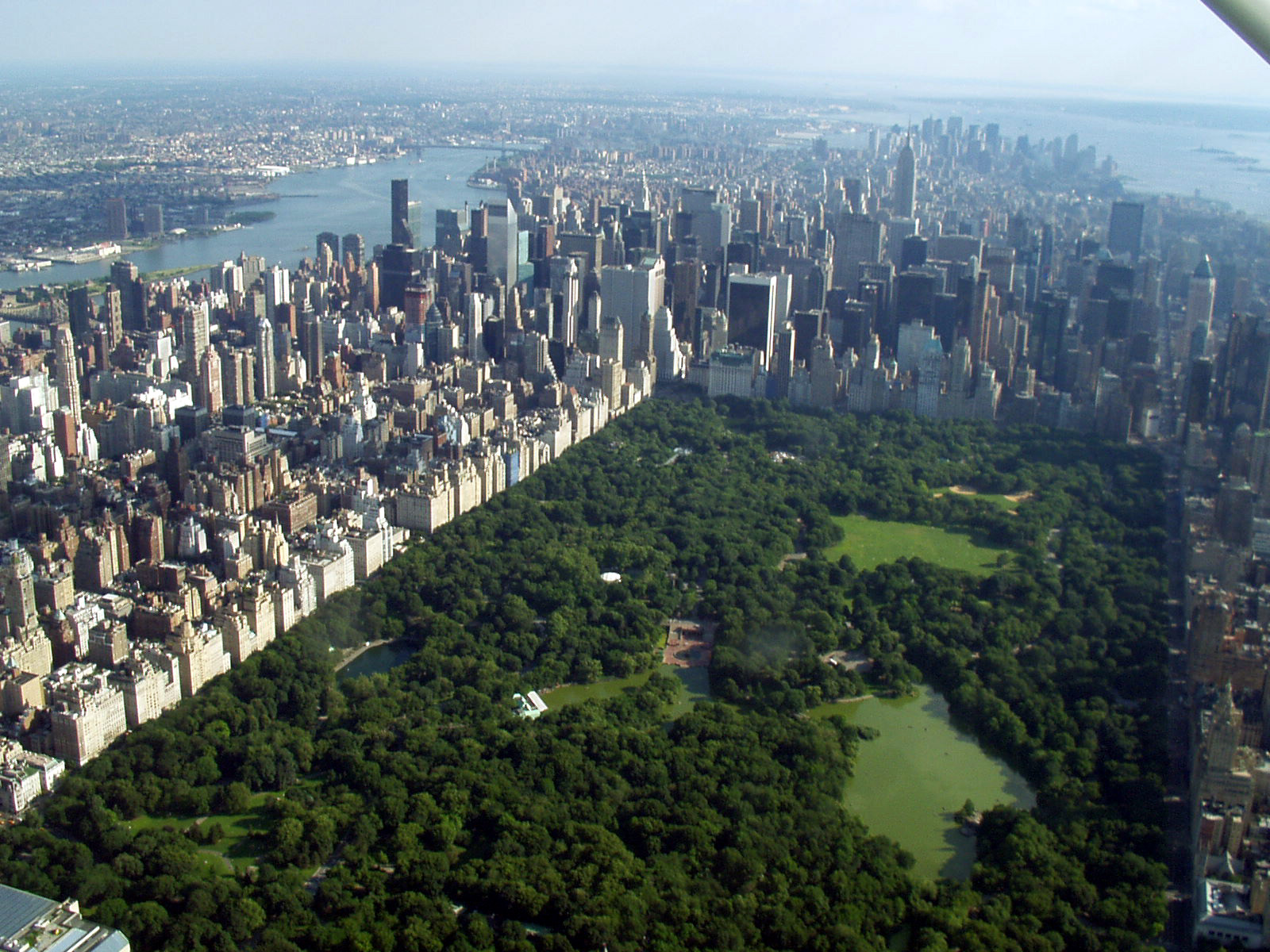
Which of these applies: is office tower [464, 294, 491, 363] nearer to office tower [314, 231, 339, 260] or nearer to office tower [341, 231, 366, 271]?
office tower [341, 231, 366, 271]

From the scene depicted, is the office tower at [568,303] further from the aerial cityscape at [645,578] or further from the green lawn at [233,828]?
the green lawn at [233,828]

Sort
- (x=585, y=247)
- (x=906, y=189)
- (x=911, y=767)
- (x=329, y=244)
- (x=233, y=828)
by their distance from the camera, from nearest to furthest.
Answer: (x=233, y=828)
(x=911, y=767)
(x=585, y=247)
(x=329, y=244)
(x=906, y=189)

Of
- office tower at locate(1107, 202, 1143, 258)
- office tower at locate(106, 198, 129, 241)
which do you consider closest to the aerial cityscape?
office tower at locate(1107, 202, 1143, 258)

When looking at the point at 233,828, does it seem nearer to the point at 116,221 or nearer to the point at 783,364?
the point at 783,364

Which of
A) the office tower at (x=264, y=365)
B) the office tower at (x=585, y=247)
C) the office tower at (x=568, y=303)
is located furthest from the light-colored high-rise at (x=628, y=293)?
the office tower at (x=264, y=365)

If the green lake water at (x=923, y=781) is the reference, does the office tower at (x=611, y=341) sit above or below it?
above

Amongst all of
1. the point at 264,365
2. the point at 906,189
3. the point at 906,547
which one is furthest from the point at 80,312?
the point at 906,189

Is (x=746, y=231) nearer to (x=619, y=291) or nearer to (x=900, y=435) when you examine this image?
(x=619, y=291)
